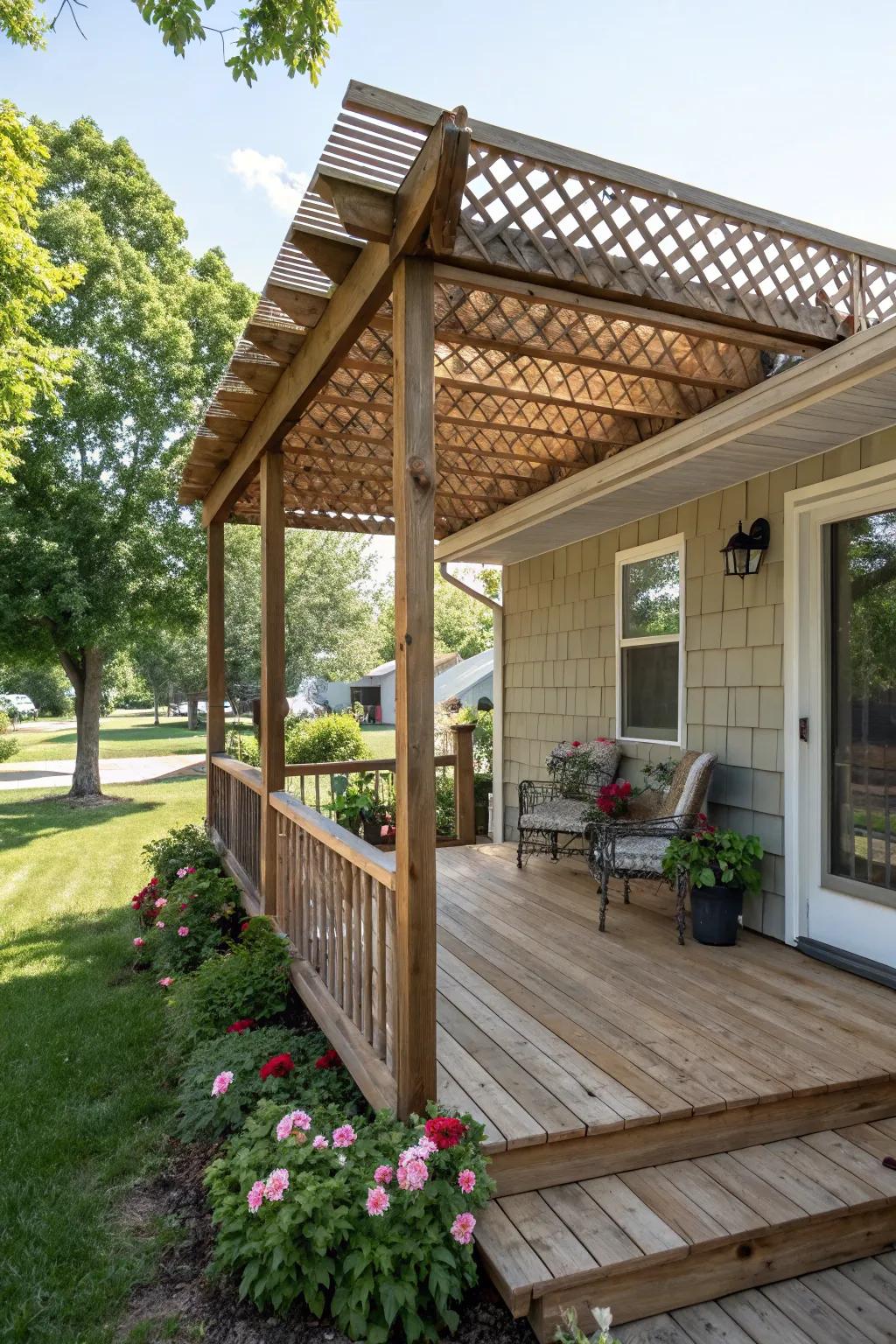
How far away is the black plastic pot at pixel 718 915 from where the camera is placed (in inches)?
153

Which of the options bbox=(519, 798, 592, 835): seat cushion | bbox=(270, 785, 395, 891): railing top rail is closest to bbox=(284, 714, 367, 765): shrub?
bbox=(519, 798, 592, 835): seat cushion

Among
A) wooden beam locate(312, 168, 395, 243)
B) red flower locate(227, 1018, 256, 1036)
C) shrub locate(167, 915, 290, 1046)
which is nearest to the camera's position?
wooden beam locate(312, 168, 395, 243)

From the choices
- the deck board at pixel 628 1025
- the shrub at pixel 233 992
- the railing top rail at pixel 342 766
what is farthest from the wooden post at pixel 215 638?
the deck board at pixel 628 1025

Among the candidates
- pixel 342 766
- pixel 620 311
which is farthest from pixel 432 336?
pixel 342 766

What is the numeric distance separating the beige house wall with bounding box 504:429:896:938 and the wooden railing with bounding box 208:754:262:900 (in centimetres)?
240

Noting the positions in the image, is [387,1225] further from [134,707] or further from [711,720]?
[134,707]

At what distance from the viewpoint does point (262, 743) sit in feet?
14.1

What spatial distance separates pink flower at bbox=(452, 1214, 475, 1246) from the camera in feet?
6.19

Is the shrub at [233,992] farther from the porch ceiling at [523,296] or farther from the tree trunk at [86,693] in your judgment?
the tree trunk at [86,693]

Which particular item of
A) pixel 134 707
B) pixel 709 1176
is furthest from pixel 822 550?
pixel 134 707

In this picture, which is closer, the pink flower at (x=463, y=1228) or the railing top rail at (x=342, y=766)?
the pink flower at (x=463, y=1228)

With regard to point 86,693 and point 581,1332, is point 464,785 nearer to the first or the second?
point 581,1332

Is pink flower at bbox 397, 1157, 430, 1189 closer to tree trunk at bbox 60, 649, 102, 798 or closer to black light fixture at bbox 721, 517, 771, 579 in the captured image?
black light fixture at bbox 721, 517, 771, 579

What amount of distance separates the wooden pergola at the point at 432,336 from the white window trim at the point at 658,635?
0.84 meters
